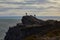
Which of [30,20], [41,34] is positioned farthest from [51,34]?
[30,20]

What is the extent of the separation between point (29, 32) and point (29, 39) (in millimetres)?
5040

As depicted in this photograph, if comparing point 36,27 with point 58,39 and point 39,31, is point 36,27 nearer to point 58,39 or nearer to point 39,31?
point 39,31

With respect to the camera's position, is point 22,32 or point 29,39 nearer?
point 29,39

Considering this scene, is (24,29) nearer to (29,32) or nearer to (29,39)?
(29,32)

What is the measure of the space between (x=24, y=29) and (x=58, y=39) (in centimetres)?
837

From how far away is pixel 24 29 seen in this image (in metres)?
35.7

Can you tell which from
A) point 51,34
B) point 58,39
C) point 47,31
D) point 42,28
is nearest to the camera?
point 58,39

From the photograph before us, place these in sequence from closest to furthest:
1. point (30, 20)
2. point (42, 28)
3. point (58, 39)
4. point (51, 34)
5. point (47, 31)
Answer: point (58, 39) → point (51, 34) → point (47, 31) → point (42, 28) → point (30, 20)

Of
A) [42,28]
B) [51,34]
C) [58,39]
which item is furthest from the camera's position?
[42,28]

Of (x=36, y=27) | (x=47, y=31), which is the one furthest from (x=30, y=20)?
(x=47, y=31)

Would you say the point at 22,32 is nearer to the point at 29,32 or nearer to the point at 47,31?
the point at 29,32

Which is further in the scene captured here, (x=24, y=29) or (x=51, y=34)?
(x=24, y=29)

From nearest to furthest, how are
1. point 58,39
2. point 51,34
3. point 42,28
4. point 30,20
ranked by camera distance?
point 58,39 → point 51,34 → point 42,28 → point 30,20

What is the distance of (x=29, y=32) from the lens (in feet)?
113
